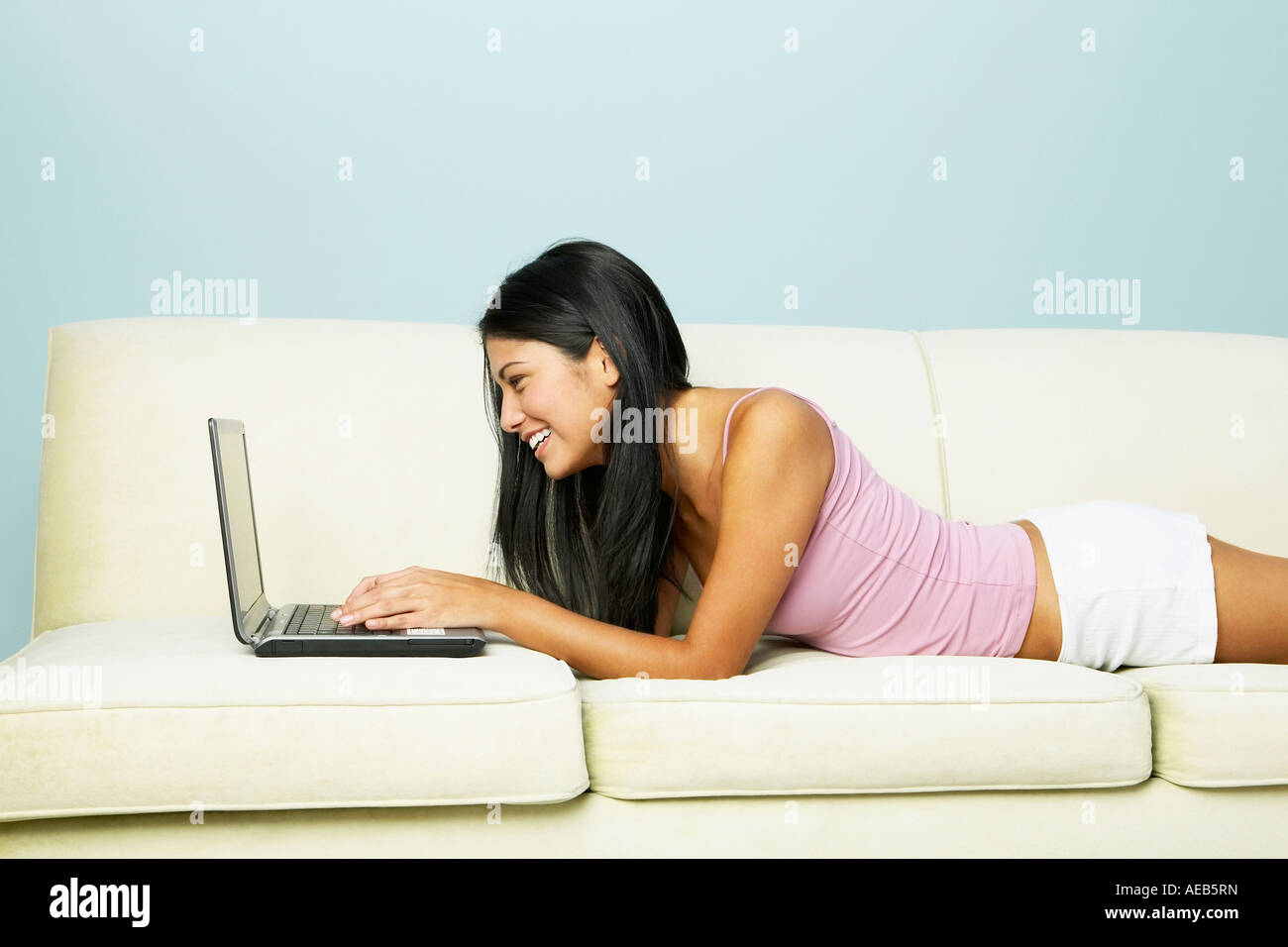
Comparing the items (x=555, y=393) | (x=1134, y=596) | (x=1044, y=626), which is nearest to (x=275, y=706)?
(x=555, y=393)

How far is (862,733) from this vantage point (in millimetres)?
1455

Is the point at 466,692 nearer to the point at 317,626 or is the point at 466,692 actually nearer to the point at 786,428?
the point at 317,626

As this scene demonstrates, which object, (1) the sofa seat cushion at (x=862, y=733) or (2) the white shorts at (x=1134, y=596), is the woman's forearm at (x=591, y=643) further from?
(2) the white shorts at (x=1134, y=596)

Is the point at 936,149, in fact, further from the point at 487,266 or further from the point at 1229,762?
the point at 1229,762

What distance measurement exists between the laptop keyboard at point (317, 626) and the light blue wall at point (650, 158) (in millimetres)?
1210

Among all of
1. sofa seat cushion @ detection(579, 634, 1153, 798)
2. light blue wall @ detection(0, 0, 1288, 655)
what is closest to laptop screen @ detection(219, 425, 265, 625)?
sofa seat cushion @ detection(579, 634, 1153, 798)

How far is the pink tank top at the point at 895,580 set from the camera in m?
1.68

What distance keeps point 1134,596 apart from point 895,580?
14.1 inches

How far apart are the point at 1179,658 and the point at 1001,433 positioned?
0.60 m

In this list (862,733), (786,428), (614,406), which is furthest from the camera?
(614,406)

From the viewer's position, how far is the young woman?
5.20ft

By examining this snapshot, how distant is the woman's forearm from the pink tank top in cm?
24

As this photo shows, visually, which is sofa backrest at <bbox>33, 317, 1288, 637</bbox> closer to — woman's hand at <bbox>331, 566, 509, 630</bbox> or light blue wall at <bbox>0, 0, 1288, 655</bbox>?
woman's hand at <bbox>331, 566, 509, 630</bbox>
